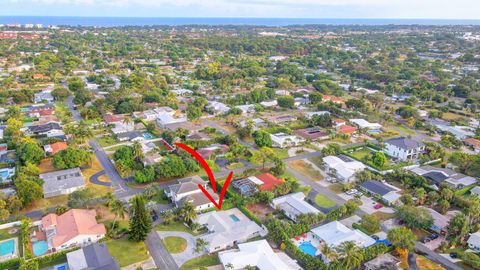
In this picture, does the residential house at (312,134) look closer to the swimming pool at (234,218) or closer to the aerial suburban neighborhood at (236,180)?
the aerial suburban neighborhood at (236,180)

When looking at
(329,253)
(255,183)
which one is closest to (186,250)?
(329,253)

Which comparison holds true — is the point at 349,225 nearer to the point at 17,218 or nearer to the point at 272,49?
the point at 17,218

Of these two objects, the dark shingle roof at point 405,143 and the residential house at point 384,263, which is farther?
the dark shingle roof at point 405,143

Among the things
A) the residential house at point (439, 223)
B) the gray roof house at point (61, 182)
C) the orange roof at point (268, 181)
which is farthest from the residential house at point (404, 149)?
the gray roof house at point (61, 182)

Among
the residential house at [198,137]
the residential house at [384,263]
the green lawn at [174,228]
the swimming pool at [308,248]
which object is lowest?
the green lawn at [174,228]

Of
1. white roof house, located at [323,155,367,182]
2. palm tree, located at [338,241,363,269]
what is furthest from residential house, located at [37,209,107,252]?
white roof house, located at [323,155,367,182]

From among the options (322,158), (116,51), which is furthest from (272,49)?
(322,158)

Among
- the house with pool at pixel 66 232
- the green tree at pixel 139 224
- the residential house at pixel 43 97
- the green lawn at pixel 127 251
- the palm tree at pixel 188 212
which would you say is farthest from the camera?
the residential house at pixel 43 97
